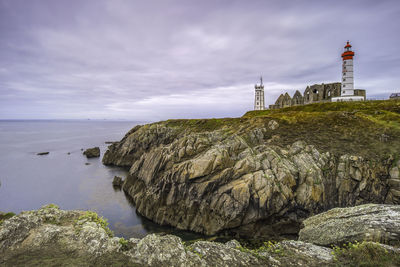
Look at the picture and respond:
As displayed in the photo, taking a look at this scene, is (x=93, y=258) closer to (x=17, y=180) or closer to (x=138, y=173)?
(x=138, y=173)

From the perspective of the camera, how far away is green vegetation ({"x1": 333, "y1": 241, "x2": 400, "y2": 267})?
352 inches

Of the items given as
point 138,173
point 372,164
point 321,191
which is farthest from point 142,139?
point 372,164

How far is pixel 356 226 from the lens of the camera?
42.0 feet

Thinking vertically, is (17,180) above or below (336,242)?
below

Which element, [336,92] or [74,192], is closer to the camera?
[74,192]

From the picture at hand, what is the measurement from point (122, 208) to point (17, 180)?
39.5 m

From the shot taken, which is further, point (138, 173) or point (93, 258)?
point (138, 173)

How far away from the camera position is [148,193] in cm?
3425

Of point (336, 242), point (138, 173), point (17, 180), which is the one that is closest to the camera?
point (336, 242)

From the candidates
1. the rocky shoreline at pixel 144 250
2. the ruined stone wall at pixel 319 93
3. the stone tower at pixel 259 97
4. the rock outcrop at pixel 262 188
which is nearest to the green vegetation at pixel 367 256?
the rocky shoreline at pixel 144 250

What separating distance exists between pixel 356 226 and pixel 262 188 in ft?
47.8

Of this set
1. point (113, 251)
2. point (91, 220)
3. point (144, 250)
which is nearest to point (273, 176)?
point (144, 250)

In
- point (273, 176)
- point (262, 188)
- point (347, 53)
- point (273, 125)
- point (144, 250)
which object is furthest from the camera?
point (347, 53)

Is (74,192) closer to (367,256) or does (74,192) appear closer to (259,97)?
(367,256)
